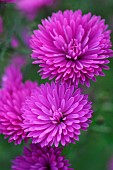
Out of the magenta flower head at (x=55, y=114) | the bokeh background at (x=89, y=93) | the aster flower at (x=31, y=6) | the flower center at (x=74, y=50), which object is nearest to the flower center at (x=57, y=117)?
the magenta flower head at (x=55, y=114)

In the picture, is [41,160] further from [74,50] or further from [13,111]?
[74,50]

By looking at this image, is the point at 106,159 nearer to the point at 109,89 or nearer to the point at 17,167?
the point at 109,89

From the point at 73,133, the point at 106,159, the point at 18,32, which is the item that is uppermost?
the point at 18,32

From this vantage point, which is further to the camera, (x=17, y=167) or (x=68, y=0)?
Answer: (x=68, y=0)

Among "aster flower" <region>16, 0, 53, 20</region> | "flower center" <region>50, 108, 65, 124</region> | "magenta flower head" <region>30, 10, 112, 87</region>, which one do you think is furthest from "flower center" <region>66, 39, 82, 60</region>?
"aster flower" <region>16, 0, 53, 20</region>

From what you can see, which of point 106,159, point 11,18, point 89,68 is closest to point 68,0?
point 11,18

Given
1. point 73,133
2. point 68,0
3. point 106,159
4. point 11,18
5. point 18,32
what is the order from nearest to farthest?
point 73,133 < point 18,32 < point 11,18 < point 68,0 < point 106,159
